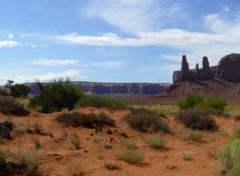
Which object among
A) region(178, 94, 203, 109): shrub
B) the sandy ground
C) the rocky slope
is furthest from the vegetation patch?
the rocky slope

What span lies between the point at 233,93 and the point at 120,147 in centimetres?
12683

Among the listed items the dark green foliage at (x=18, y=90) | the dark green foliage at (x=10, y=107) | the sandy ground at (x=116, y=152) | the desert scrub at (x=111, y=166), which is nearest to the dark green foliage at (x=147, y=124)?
the sandy ground at (x=116, y=152)

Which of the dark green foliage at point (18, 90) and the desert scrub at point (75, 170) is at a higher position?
the dark green foliage at point (18, 90)

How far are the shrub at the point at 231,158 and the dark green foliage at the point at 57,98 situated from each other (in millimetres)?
21853

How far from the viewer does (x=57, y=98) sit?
31.5 metres

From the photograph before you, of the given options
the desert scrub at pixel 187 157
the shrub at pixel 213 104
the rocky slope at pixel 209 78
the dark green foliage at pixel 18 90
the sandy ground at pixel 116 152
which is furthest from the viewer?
the rocky slope at pixel 209 78

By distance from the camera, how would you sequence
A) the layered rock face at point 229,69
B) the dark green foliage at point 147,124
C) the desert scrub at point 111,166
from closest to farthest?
the desert scrub at point 111,166 < the dark green foliage at point 147,124 < the layered rock face at point 229,69

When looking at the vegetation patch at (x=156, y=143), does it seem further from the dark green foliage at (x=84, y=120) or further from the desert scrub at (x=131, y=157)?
the dark green foliage at (x=84, y=120)

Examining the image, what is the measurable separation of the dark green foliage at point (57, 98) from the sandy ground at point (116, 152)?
10204 mm

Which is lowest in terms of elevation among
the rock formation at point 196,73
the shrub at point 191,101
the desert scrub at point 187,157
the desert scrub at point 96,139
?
the desert scrub at point 187,157

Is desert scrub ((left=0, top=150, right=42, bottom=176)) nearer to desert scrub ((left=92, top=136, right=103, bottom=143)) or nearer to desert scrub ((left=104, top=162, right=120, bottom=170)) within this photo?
desert scrub ((left=104, top=162, right=120, bottom=170))

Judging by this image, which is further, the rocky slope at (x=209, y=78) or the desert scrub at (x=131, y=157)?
the rocky slope at (x=209, y=78)

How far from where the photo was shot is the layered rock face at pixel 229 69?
15438 cm

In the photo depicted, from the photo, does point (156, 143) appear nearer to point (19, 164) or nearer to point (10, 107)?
point (19, 164)
